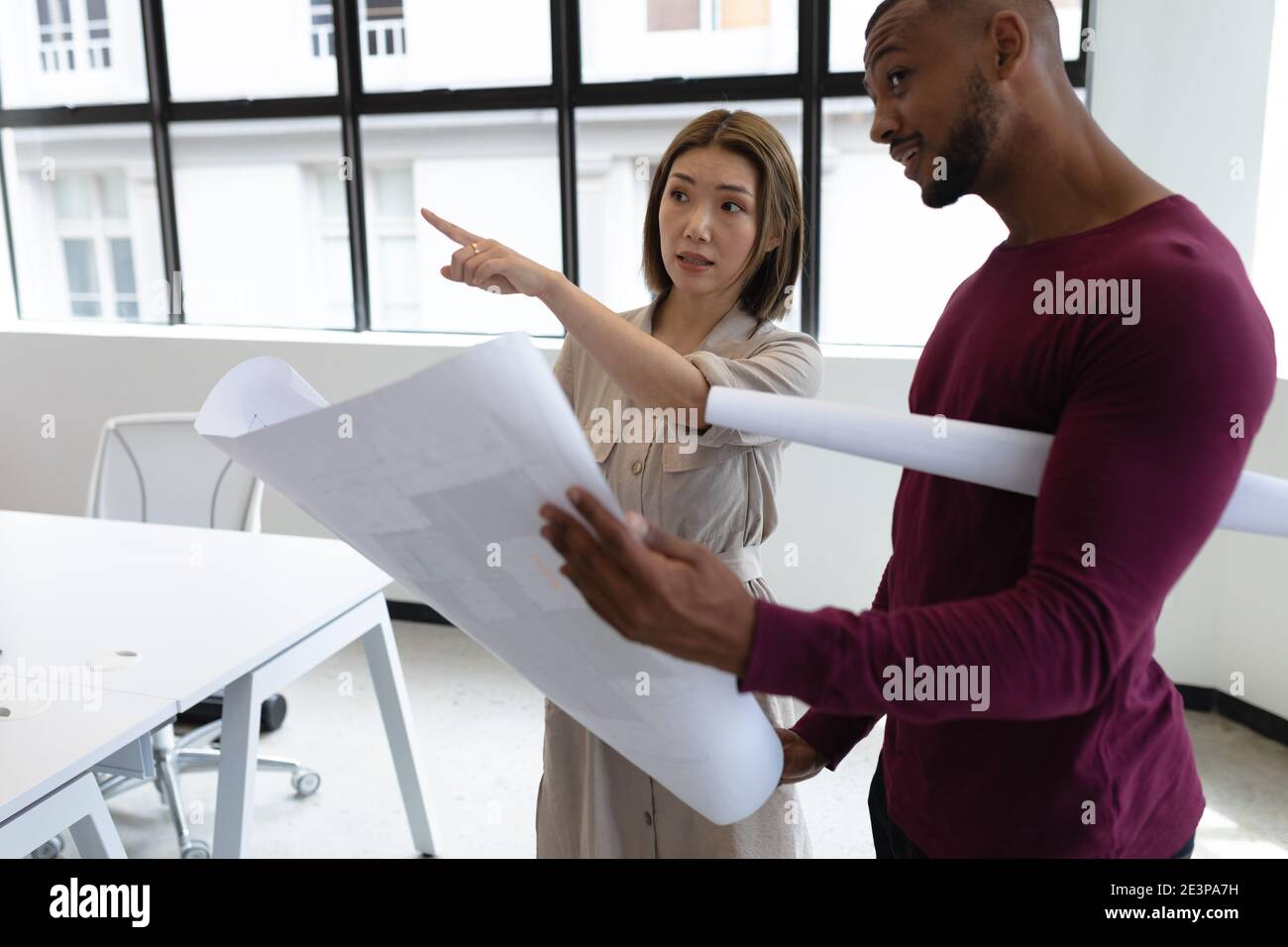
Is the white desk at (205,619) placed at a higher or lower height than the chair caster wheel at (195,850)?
higher

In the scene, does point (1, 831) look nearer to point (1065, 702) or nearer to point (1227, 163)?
point (1065, 702)

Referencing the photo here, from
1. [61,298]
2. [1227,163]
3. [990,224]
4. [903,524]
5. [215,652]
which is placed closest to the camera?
[903,524]

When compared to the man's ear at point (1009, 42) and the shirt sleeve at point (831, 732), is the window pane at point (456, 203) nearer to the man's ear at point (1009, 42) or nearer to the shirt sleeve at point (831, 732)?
the shirt sleeve at point (831, 732)

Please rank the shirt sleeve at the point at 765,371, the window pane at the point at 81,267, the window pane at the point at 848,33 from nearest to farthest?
the shirt sleeve at the point at 765,371, the window pane at the point at 848,33, the window pane at the point at 81,267

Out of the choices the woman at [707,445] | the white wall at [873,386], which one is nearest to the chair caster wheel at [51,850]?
the woman at [707,445]

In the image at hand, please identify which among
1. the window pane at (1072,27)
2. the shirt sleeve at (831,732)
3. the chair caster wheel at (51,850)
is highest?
the window pane at (1072,27)

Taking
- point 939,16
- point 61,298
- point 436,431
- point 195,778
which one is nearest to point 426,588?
point 436,431

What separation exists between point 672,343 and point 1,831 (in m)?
1.10

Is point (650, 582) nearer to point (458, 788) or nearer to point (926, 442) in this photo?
point (926, 442)

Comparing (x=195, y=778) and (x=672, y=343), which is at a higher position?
(x=672, y=343)

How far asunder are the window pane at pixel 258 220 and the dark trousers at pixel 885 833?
3.57 m

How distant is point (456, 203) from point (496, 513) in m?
3.61

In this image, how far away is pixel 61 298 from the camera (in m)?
4.64

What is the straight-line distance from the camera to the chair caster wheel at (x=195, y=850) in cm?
236
